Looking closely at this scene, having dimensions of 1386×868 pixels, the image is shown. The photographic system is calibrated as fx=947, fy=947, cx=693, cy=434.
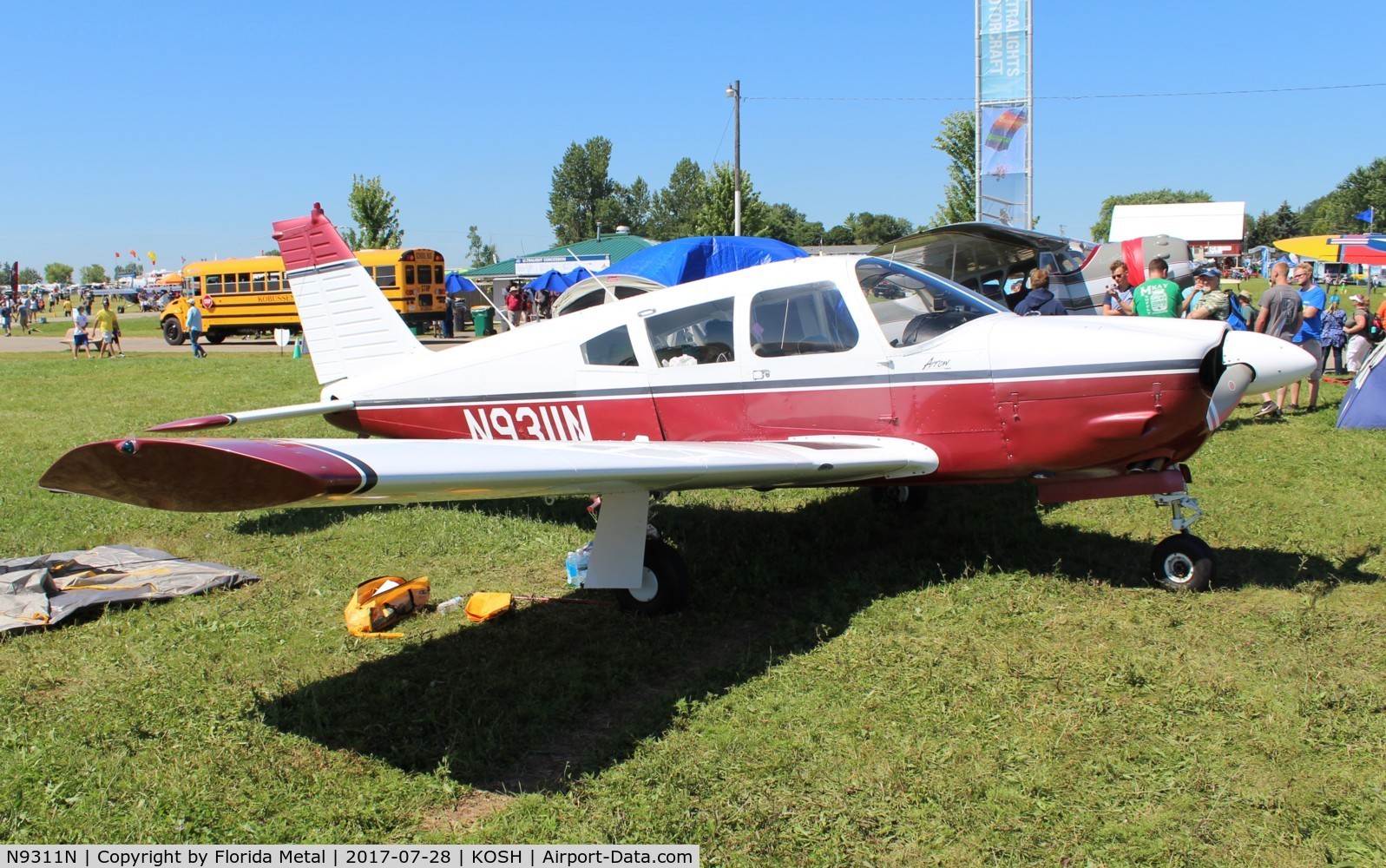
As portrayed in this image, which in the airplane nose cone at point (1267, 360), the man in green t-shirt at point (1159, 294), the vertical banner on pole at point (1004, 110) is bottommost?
the airplane nose cone at point (1267, 360)

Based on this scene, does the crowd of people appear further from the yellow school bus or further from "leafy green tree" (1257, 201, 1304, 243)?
"leafy green tree" (1257, 201, 1304, 243)

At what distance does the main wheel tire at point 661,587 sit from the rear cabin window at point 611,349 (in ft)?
4.83

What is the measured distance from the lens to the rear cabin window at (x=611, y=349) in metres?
6.59

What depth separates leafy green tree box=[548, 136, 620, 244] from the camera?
419 ft

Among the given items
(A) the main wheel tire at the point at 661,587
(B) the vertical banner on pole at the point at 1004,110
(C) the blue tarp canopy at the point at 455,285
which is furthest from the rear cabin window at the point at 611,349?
(C) the blue tarp canopy at the point at 455,285

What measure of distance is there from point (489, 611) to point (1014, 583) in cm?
321

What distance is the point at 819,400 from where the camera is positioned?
6062 mm

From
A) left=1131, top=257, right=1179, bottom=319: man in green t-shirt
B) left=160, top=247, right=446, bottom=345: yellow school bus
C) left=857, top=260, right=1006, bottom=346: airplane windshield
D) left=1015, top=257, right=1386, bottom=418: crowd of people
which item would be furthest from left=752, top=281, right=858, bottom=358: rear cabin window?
left=160, top=247, right=446, bottom=345: yellow school bus

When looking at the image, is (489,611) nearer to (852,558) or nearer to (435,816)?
(435,816)

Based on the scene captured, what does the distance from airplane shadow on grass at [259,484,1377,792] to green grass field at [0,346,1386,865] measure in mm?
23

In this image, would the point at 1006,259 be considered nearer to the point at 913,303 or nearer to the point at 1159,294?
the point at 1159,294

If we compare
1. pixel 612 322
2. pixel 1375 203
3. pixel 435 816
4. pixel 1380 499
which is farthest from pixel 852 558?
pixel 1375 203

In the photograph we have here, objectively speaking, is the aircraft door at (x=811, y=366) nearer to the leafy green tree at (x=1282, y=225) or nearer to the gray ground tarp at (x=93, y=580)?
the gray ground tarp at (x=93, y=580)
